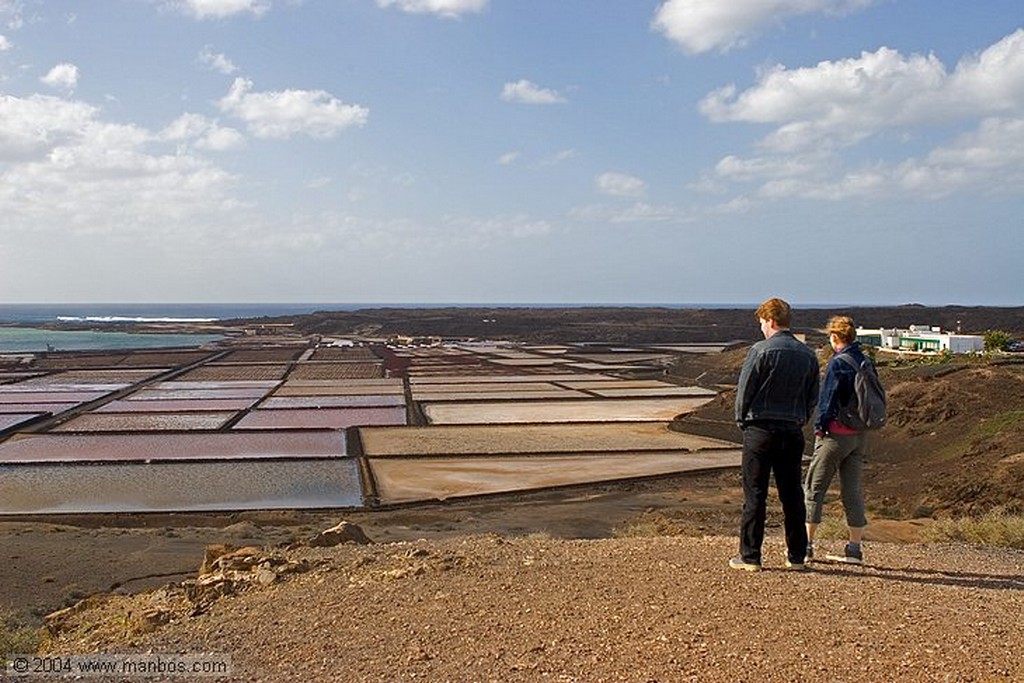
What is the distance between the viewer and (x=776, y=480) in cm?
546

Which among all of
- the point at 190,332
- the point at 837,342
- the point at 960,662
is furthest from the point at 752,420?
the point at 190,332

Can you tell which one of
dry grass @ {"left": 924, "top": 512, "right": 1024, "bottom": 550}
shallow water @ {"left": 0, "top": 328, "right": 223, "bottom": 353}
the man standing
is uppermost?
the man standing

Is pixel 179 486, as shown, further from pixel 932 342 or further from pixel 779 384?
pixel 932 342

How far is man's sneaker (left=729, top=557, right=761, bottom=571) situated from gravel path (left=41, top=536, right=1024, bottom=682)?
0.07 m

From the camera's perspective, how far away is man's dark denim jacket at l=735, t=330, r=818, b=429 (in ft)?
17.9

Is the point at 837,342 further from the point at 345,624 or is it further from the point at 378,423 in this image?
the point at 378,423

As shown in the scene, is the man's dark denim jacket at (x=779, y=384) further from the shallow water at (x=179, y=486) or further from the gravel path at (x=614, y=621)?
the shallow water at (x=179, y=486)

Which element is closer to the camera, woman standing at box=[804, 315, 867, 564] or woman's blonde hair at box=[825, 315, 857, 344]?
woman standing at box=[804, 315, 867, 564]

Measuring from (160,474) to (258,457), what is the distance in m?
2.97

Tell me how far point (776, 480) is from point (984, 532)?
4641 mm

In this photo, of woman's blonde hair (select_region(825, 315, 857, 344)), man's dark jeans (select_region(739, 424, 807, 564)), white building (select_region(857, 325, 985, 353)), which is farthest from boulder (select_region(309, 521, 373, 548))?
white building (select_region(857, 325, 985, 353))

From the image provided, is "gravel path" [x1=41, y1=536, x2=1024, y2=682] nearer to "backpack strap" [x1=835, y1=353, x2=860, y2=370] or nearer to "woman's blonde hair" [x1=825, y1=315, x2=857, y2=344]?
"backpack strap" [x1=835, y1=353, x2=860, y2=370]

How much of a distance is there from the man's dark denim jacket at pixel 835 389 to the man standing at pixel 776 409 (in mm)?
451

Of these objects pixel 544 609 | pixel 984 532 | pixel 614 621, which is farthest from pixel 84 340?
pixel 614 621
